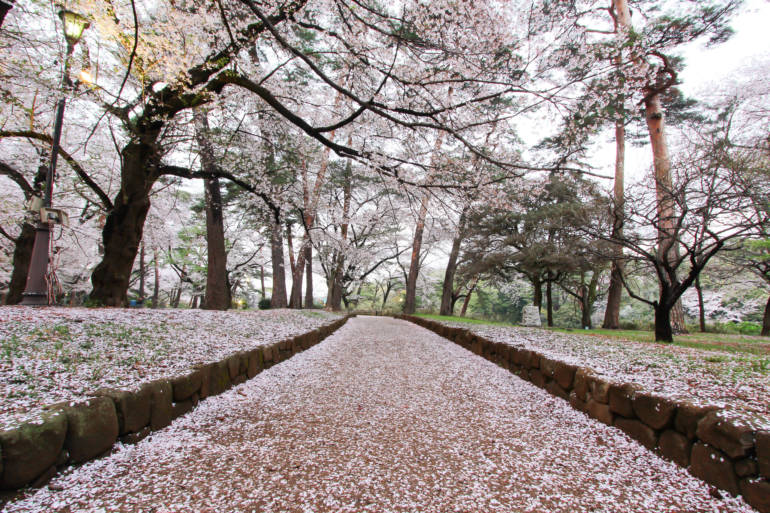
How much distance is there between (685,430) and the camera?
1.55m

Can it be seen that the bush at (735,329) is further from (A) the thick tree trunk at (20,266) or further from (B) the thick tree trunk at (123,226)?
(A) the thick tree trunk at (20,266)

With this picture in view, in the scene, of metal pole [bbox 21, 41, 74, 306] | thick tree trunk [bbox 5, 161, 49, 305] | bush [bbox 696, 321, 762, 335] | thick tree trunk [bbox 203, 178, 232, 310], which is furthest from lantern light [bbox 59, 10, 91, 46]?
bush [bbox 696, 321, 762, 335]

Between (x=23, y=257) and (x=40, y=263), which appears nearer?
(x=40, y=263)

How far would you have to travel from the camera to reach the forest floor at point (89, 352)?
152cm

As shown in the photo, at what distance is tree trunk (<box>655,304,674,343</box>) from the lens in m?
5.29

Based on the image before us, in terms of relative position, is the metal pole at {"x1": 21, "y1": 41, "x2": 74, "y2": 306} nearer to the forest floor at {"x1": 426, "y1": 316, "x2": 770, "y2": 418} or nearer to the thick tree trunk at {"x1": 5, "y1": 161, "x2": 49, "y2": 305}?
the thick tree trunk at {"x1": 5, "y1": 161, "x2": 49, "y2": 305}

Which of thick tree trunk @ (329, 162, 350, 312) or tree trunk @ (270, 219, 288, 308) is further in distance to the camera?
thick tree trunk @ (329, 162, 350, 312)

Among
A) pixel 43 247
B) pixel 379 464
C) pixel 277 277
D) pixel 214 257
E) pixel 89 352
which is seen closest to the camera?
pixel 379 464

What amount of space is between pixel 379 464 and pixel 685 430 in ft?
4.93

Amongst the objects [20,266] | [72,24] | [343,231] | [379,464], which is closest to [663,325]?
[379,464]

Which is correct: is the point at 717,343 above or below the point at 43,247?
below

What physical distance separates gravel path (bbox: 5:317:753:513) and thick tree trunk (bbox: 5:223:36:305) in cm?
886

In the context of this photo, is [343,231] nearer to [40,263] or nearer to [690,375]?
[40,263]

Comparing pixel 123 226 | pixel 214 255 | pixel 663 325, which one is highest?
pixel 123 226
